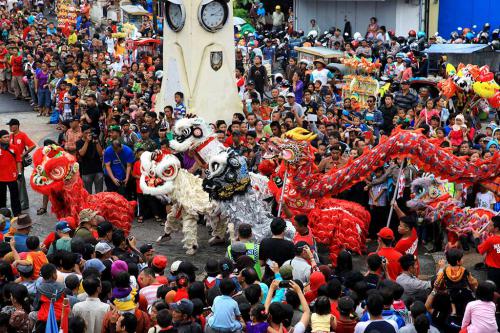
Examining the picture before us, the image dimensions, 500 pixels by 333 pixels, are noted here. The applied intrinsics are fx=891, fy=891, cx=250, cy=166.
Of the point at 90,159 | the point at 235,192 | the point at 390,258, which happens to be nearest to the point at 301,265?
the point at 390,258

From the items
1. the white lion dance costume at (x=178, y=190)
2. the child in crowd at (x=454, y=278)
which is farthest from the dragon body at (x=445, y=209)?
the white lion dance costume at (x=178, y=190)

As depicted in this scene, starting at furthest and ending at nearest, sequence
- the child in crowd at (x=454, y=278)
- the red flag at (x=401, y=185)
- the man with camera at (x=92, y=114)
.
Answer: the man with camera at (x=92, y=114) → the red flag at (x=401, y=185) → the child in crowd at (x=454, y=278)

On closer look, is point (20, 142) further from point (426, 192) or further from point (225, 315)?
point (225, 315)

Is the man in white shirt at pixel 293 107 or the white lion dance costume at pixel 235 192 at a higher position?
the man in white shirt at pixel 293 107

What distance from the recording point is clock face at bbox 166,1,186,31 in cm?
1673

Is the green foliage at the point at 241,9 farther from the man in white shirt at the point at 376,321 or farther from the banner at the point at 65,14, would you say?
the man in white shirt at the point at 376,321

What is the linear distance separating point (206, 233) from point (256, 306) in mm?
5694

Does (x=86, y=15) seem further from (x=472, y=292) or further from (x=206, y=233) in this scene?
(x=472, y=292)

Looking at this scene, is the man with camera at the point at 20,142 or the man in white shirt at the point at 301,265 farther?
the man with camera at the point at 20,142

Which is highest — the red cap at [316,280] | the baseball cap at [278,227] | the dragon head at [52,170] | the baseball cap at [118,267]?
the dragon head at [52,170]

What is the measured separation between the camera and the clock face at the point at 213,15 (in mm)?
16750

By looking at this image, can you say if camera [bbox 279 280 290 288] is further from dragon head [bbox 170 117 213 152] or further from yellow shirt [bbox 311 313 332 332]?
dragon head [bbox 170 117 213 152]

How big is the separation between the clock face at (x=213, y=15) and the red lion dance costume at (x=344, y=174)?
5177 millimetres

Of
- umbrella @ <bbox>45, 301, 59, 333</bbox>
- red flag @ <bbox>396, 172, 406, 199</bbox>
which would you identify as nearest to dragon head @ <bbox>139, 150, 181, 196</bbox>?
red flag @ <bbox>396, 172, 406, 199</bbox>
